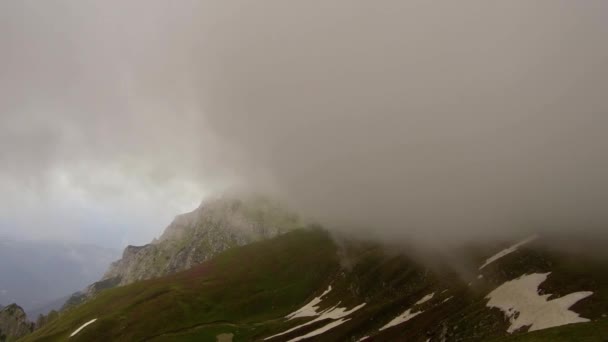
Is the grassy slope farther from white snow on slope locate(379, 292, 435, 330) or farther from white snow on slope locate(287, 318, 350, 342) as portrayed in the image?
white snow on slope locate(379, 292, 435, 330)

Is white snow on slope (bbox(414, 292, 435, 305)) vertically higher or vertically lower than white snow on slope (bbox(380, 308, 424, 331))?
higher

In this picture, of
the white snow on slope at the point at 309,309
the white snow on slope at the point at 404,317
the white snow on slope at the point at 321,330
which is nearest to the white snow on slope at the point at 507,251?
the white snow on slope at the point at 404,317

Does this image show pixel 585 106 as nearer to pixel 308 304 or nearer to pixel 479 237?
pixel 479 237

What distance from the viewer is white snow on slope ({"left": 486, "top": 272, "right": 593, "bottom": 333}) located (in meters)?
51.6

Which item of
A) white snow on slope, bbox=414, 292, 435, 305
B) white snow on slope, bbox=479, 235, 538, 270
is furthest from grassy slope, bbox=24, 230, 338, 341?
white snow on slope, bbox=479, 235, 538, 270

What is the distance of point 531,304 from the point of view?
192 ft

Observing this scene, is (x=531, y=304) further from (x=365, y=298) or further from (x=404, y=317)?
(x=365, y=298)

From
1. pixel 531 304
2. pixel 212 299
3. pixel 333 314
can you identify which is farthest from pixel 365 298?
pixel 212 299

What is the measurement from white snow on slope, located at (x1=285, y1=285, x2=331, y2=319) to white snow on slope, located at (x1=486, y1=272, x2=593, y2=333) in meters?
51.5

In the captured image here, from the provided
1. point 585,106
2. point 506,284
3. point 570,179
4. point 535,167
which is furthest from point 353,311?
point 585,106

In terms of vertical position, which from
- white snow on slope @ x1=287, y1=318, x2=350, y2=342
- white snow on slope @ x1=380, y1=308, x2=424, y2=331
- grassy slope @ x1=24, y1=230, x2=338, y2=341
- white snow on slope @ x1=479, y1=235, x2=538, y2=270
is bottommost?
white snow on slope @ x1=380, y1=308, x2=424, y2=331

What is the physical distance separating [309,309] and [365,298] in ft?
65.1

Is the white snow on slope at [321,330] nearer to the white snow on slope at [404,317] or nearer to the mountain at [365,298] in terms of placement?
the mountain at [365,298]

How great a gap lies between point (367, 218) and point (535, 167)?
75977mm
